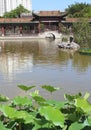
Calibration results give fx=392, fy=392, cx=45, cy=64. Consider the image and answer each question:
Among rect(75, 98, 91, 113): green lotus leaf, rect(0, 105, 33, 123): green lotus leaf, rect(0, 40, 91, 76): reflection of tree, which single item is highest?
rect(75, 98, 91, 113): green lotus leaf

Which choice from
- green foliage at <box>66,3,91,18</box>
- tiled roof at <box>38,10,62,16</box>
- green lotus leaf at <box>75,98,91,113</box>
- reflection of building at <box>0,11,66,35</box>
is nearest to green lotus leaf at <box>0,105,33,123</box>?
green lotus leaf at <box>75,98,91,113</box>

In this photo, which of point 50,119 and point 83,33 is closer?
point 50,119

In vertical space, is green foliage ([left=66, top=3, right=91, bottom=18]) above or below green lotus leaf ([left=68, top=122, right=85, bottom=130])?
below

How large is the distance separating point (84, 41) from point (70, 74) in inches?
737

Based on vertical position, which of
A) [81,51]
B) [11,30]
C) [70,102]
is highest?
[70,102]

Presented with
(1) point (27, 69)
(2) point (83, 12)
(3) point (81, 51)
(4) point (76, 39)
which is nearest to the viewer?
(1) point (27, 69)

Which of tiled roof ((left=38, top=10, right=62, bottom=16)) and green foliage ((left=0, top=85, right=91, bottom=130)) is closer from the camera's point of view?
green foliage ((left=0, top=85, right=91, bottom=130))

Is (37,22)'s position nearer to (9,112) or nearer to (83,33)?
(83,33)

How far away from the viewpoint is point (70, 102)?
5.36 metres

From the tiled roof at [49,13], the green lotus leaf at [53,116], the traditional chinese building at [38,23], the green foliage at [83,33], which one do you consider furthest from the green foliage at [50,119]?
the tiled roof at [49,13]

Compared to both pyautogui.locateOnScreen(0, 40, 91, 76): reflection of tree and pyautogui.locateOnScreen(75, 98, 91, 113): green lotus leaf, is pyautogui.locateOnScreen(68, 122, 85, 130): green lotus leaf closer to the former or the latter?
pyautogui.locateOnScreen(75, 98, 91, 113): green lotus leaf

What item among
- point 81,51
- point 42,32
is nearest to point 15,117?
point 81,51

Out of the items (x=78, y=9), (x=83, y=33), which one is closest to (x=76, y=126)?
(x=83, y=33)

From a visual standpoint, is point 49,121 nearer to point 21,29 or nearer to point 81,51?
point 81,51
